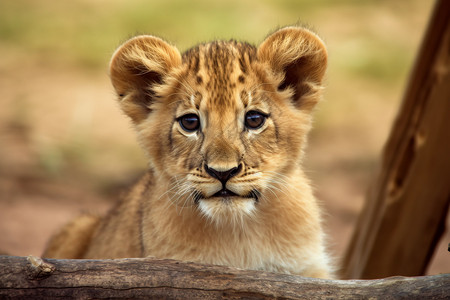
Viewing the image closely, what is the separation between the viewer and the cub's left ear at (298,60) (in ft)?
13.1

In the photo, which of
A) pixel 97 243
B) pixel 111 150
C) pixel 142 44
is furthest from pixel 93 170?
pixel 142 44

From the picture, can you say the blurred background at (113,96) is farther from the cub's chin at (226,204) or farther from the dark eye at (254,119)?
the cub's chin at (226,204)

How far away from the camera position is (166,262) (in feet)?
10.6

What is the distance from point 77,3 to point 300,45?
40.6ft

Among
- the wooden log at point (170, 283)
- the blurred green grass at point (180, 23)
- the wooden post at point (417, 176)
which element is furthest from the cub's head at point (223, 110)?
the blurred green grass at point (180, 23)

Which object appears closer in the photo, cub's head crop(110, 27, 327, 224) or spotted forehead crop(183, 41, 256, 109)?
cub's head crop(110, 27, 327, 224)

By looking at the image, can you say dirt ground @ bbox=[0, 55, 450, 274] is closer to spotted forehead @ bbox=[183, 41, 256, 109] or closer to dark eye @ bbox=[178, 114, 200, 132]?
spotted forehead @ bbox=[183, 41, 256, 109]

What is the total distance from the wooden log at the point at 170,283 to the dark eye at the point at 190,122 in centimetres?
98

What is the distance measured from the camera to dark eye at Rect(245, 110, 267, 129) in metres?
3.81

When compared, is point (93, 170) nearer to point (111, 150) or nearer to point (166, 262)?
point (111, 150)

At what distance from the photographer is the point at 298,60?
4.15m

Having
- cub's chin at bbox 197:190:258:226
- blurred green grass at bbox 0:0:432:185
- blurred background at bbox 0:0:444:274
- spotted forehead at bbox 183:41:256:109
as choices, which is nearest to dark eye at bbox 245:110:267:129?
spotted forehead at bbox 183:41:256:109

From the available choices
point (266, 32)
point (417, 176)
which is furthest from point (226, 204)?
point (266, 32)

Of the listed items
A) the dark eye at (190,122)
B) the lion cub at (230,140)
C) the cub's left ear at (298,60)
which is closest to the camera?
→ the lion cub at (230,140)
